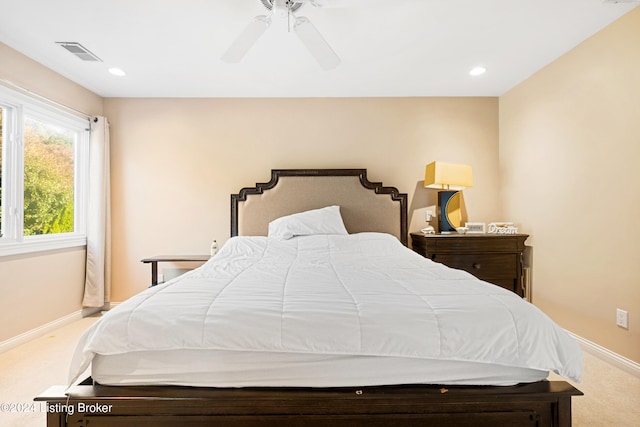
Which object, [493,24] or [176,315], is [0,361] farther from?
[493,24]

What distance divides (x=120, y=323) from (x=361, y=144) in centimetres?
311

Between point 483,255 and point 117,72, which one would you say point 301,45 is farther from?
point 483,255

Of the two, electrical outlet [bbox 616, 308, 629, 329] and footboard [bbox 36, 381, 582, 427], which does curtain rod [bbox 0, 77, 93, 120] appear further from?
electrical outlet [bbox 616, 308, 629, 329]

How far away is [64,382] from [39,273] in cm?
134

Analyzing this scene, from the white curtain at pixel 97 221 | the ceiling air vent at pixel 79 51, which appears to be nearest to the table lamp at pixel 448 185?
the ceiling air vent at pixel 79 51

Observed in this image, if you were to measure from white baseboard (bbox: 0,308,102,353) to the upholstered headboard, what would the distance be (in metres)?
1.77

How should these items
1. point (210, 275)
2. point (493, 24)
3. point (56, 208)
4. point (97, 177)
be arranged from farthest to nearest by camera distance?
point (97, 177) < point (56, 208) < point (493, 24) < point (210, 275)

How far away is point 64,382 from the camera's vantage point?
2229 mm

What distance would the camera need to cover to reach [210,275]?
2033 mm

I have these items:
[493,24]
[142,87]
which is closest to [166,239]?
[142,87]

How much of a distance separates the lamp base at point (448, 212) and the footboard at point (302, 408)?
2626mm

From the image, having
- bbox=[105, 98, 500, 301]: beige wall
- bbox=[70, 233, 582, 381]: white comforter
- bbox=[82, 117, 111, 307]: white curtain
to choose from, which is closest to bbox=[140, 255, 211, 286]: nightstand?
bbox=[105, 98, 500, 301]: beige wall

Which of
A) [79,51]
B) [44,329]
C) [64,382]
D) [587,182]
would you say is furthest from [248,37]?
[44,329]

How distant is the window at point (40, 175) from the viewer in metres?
2.84
